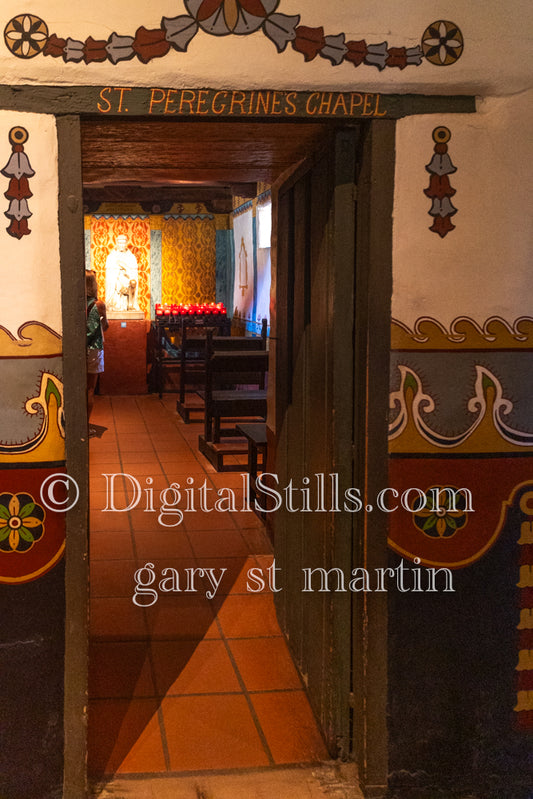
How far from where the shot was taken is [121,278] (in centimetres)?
1307

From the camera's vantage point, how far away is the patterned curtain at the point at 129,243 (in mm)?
12945

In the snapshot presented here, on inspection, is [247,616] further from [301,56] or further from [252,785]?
[301,56]

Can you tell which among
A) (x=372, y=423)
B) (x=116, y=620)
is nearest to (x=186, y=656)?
(x=116, y=620)

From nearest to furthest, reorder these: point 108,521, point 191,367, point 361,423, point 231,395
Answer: point 361,423 → point 108,521 → point 231,395 → point 191,367

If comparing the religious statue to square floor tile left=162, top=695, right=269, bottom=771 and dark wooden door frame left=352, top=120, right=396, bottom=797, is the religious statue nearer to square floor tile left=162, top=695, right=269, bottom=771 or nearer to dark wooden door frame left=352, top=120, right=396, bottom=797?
square floor tile left=162, top=695, right=269, bottom=771

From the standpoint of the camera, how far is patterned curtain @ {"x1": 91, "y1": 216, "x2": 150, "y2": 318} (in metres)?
12.9

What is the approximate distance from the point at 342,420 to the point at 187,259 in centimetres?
1080

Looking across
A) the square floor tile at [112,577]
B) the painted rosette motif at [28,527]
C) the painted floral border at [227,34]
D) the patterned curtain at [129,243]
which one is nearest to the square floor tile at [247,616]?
the square floor tile at [112,577]

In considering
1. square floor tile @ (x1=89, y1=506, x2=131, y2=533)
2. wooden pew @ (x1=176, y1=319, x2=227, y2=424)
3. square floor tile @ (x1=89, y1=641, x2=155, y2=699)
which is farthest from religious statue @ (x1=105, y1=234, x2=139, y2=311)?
square floor tile @ (x1=89, y1=641, x2=155, y2=699)

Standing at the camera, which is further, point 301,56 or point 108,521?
point 108,521

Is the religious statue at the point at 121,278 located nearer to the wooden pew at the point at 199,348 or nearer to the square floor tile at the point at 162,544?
the wooden pew at the point at 199,348

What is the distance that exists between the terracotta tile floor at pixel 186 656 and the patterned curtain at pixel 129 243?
7.20 m

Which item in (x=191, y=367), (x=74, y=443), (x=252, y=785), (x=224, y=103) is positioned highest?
(x=224, y=103)

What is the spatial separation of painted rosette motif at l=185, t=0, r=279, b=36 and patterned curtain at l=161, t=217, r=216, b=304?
10.8 meters
